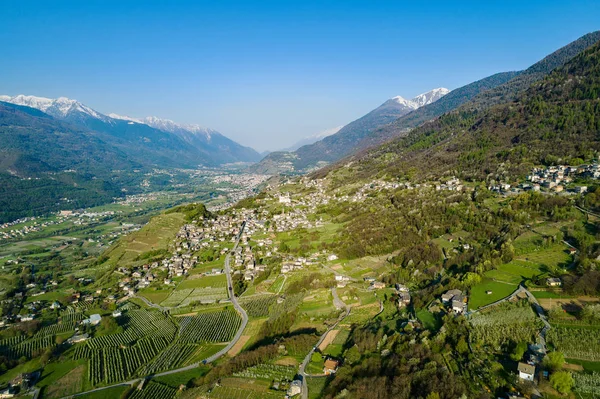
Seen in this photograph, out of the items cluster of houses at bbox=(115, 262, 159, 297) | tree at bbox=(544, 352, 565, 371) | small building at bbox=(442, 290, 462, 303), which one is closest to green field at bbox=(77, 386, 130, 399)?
cluster of houses at bbox=(115, 262, 159, 297)

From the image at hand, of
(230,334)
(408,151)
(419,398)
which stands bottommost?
(230,334)

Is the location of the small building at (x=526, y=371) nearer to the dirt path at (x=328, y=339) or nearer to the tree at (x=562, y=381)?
the tree at (x=562, y=381)

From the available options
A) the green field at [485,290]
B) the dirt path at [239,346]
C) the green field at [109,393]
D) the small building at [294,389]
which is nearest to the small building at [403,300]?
the green field at [485,290]

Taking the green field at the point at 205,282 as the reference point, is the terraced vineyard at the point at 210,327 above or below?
below

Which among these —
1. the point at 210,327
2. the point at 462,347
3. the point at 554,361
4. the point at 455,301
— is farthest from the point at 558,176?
the point at 210,327

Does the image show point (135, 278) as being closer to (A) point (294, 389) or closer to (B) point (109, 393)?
(B) point (109, 393)

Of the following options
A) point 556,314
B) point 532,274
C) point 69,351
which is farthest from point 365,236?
point 69,351

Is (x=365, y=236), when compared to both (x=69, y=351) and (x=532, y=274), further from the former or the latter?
(x=69, y=351)
